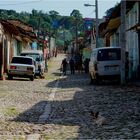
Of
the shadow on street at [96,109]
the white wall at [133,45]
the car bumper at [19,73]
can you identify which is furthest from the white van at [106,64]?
the car bumper at [19,73]

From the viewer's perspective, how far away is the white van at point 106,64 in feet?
A: 91.9

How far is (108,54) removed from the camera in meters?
28.5

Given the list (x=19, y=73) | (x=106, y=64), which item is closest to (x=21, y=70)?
(x=19, y=73)

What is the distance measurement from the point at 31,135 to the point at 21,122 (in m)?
2.14

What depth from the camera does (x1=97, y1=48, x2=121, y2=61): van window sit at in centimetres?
2839

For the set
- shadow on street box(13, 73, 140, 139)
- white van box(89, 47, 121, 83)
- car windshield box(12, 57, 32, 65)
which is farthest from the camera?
car windshield box(12, 57, 32, 65)

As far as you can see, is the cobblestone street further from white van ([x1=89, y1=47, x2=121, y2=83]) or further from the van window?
the van window

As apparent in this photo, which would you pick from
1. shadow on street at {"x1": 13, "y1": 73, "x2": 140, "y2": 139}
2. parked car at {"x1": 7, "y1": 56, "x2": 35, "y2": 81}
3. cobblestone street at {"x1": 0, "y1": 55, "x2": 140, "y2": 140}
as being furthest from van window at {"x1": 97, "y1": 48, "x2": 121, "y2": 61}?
parked car at {"x1": 7, "y1": 56, "x2": 35, "y2": 81}

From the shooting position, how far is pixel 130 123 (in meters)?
12.4

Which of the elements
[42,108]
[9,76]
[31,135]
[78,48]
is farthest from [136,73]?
[78,48]

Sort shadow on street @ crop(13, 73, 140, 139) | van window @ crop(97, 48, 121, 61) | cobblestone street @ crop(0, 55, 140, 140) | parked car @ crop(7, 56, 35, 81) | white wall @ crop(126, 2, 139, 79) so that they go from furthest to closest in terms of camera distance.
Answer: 1. parked car @ crop(7, 56, 35, 81)
2. white wall @ crop(126, 2, 139, 79)
3. van window @ crop(97, 48, 121, 61)
4. shadow on street @ crop(13, 73, 140, 139)
5. cobblestone street @ crop(0, 55, 140, 140)

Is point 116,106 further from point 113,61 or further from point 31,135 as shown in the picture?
point 113,61

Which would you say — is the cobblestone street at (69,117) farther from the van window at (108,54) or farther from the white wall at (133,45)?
the white wall at (133,45)

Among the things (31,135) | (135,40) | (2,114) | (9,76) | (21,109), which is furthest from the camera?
(9,76)
